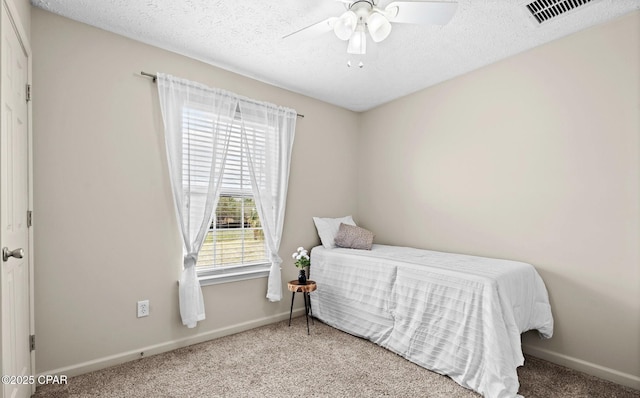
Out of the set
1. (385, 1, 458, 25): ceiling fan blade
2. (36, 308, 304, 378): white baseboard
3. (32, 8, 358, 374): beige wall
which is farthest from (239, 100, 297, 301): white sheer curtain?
(385, 1, 458, 25): ceiling fan blade

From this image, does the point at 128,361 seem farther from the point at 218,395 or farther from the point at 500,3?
the point at 500,3

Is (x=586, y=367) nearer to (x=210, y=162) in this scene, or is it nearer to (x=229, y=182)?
(x=229, y=182)

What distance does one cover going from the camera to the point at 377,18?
188 cm

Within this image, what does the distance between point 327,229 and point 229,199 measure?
117cm

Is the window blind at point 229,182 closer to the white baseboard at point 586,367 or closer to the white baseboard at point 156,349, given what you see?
the white baseboard at point 156,349

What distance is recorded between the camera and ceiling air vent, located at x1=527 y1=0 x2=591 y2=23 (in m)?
2.15

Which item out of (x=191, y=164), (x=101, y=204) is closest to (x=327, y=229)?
(x=191, y=164)

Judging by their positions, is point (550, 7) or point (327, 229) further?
point (327, 229)

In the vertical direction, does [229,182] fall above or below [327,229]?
above

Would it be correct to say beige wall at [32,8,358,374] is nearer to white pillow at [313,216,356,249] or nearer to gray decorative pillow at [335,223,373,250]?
white pillow at [313,216,356,249]

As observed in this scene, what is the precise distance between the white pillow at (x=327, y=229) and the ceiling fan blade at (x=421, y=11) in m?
2.32

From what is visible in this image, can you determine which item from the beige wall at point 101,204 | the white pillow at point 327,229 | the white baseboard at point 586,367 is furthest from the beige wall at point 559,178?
the beige wall at point 101,204

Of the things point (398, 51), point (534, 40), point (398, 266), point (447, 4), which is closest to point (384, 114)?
point (398, 51)

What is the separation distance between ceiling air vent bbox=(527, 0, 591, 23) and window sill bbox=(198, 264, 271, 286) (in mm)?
3055
